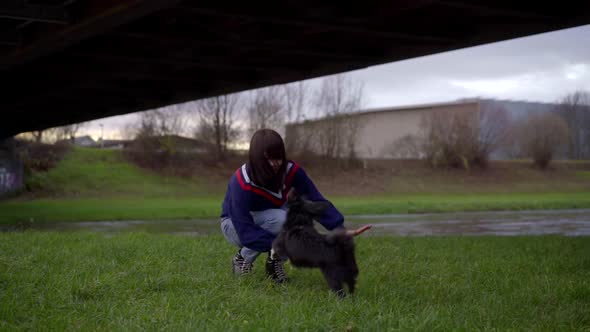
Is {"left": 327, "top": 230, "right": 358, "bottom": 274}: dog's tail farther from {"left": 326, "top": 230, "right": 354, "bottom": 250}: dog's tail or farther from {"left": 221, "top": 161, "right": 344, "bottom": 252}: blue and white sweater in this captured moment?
{"left": 221, "top": 161, "right": 344, "bottom": 252}: blue and white sweater

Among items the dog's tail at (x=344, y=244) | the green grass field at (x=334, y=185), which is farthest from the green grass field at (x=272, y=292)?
the green grass field at (x=334, y=185)

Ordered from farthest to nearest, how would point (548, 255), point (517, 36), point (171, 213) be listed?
1. point (171, 213)
2. point (517, 36)
3. point (548, 255)

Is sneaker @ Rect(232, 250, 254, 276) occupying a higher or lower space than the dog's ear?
lower

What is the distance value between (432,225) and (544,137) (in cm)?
3034

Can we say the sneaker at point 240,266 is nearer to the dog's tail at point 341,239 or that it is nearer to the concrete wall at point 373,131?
the dog's tail at point 341,239

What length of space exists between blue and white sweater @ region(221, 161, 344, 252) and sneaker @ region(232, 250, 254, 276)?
506 millimetres

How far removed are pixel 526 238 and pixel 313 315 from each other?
9.20 m

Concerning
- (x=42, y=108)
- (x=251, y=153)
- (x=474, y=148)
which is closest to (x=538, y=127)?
(x=474, y=148)

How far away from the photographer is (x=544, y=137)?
45906mm

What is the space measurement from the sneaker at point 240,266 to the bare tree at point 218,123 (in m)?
37.8

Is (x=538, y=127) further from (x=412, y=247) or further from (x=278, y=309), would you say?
(x=278, y=309)

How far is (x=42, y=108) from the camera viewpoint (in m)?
25.7

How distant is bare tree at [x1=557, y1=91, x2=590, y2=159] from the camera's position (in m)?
45.6

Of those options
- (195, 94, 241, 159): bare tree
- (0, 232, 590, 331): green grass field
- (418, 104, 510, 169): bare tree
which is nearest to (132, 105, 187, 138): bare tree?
(195, 94, 241, 159): bare tree
